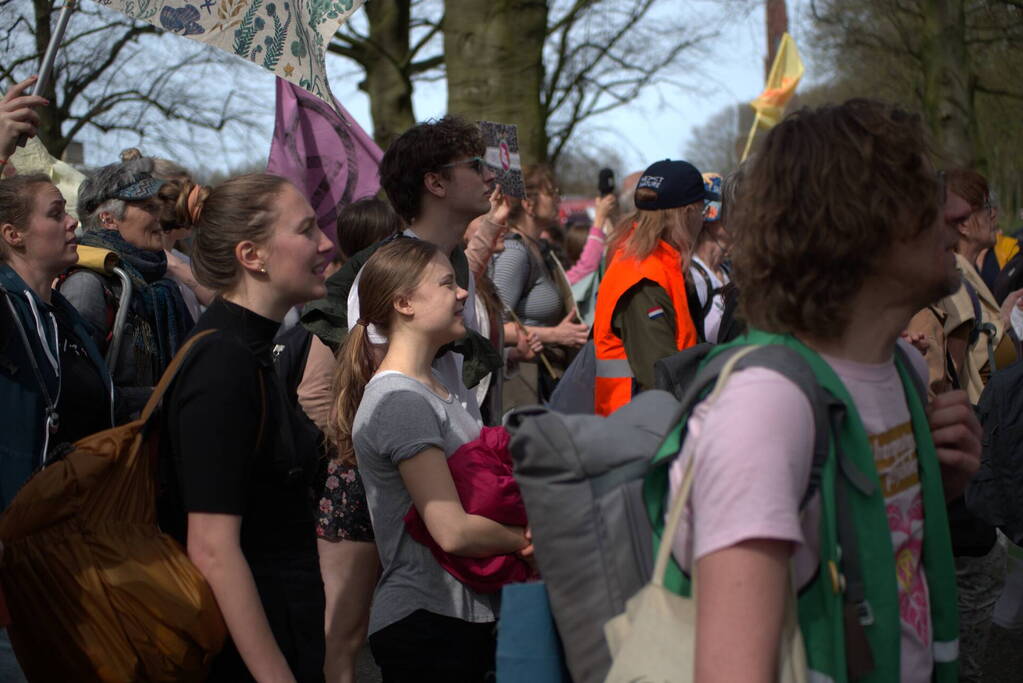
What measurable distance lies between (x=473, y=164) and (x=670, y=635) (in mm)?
2678

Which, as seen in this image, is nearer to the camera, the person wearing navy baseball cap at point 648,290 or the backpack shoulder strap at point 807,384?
the backpack shoulder strap at point 807,384

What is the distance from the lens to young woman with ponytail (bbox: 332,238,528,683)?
2.79 meters

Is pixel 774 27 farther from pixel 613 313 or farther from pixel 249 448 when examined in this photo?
pixel 249 448

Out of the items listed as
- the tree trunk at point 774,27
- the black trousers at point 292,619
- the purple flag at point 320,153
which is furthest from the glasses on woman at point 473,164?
the tree trunk at point 774,27

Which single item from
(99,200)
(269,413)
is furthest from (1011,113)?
(269,413)

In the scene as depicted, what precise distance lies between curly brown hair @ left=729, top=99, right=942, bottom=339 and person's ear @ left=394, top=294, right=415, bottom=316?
1515 millimetres

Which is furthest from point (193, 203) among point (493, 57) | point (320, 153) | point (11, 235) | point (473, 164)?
point (493, 57)

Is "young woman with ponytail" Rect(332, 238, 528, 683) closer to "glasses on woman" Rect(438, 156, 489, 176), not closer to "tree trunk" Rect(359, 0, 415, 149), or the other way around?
"glasses on woman" Rect(438, 156, 489, 176)

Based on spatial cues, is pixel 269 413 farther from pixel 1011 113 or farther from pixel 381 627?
pixel 1011 113

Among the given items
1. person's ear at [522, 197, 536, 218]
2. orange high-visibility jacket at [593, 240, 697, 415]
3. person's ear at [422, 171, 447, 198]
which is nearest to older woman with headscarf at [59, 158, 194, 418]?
person's ear at [422, 171, 447, 198]

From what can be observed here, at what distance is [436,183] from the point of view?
394 centimetres

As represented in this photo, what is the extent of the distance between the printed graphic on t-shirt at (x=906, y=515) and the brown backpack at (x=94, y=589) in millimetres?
1271

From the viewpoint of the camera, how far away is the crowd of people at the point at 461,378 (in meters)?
1.55

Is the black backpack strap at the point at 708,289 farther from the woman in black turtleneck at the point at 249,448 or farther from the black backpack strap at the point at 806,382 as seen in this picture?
the black backpack strap at the point at 806,382
